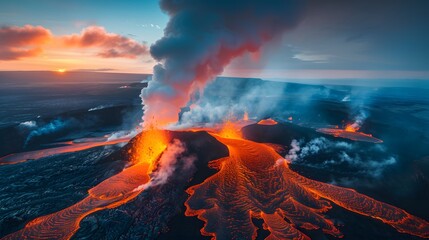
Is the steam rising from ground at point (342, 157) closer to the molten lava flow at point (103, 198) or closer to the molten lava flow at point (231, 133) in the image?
the molten lava flow at point (231, 133)

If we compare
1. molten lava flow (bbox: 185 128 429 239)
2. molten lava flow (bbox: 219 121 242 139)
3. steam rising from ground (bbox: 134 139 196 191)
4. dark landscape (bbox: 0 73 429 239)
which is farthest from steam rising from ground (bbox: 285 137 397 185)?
steam rising from ground (bbox: 134 139 196 191)

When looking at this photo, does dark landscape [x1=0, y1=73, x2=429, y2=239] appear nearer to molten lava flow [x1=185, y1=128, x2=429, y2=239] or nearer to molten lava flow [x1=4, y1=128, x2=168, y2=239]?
molten lava flow [x1=4, y1=128, x2=168, y2=239]

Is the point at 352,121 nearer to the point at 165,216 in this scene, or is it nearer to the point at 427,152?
the point at 427,152

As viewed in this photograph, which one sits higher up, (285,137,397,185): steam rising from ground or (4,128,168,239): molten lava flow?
(285,137,397,185): steam rising from ground

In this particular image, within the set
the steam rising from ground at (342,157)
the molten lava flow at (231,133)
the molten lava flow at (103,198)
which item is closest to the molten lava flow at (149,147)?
the molten lava flow at (103,198)

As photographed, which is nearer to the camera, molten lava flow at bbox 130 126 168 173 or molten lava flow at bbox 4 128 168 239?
molten lava flow at bbox 4 128 168 239

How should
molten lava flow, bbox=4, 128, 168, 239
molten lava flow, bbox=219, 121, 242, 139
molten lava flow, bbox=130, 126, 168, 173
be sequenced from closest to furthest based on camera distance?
1. molten lava flow, bbox=4, 128, 168, 239
2. molten lava flow, bbox=130, 126, 168, 173
3. molten lava flow, bbox=219, 121, 242, 139

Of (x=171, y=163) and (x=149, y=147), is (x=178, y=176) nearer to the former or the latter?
(x=171, y=163)

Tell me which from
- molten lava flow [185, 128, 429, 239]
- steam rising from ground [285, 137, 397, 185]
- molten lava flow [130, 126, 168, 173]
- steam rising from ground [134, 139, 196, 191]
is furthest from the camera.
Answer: molten lava flow [130, 126, 168, 173]

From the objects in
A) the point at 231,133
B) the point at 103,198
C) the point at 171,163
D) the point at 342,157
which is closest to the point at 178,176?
the point at 171,163
